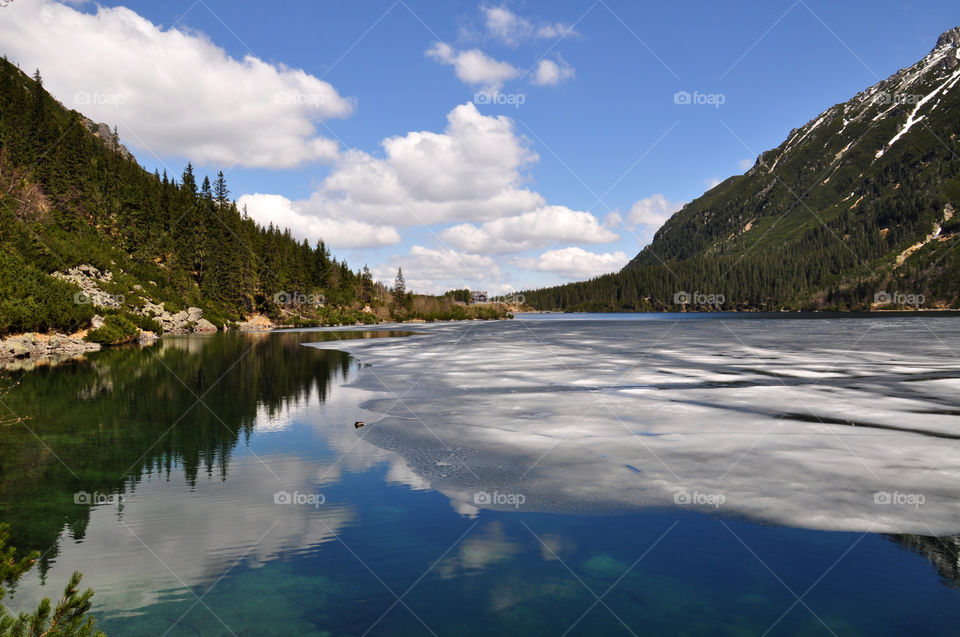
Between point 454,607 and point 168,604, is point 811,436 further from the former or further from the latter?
point 168,604

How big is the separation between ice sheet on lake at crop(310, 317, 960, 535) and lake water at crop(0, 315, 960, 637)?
0.24 ft

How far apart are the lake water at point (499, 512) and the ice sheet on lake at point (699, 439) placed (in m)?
0.07

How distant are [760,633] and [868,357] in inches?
1196

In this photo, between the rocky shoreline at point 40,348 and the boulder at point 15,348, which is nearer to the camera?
the rocky shoreline at point 40,348

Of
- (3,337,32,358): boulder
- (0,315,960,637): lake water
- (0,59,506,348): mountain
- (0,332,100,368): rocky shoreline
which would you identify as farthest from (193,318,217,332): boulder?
(0,315,960,637): lake water

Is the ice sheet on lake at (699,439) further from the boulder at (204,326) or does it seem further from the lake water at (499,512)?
the boulder at (204,326)

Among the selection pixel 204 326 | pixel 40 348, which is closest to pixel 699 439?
pixel 40 348

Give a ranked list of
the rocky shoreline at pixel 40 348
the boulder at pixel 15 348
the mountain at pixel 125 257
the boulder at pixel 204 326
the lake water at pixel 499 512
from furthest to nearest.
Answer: the boulder at pixel 204 326 < the mountain at pixel 125 257 < the boulder at pixel 15 348 < the rocky shoreline at pixel 40 348 < the lake water at pixel 499 512

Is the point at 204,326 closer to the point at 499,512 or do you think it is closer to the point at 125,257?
the point at 125,257

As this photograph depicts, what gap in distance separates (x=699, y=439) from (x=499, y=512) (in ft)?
20.5

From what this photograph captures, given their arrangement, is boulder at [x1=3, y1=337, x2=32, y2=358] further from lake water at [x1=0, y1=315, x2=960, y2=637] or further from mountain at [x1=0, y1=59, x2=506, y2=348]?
lake water at [x1=0, y1=315, x2=960, y2=637]

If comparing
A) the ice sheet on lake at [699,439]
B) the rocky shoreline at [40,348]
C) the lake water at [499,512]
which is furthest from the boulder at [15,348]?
the ice sheet on lake at [699,439]

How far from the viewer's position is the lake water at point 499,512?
5.63 meters

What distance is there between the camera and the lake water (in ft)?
18.5
